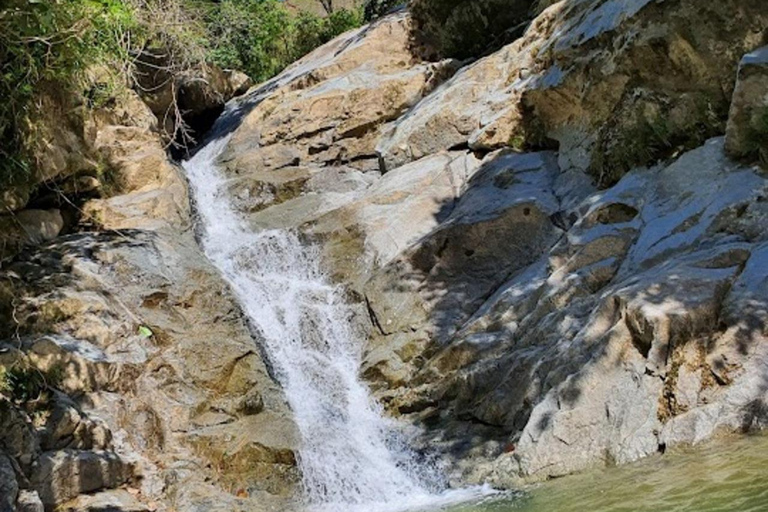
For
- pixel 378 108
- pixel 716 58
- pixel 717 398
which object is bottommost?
pixel 717 398

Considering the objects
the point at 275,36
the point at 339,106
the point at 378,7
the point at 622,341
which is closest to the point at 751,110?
the point at 622,341

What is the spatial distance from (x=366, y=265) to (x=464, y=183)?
2644 millimetres

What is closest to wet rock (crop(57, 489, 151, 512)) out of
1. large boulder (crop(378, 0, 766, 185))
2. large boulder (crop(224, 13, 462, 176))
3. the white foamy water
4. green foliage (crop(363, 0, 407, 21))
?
the white foamy water

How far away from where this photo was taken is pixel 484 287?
1195cm

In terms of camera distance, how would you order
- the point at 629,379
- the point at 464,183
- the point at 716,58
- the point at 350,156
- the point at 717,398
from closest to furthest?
the point at 717,398, the point at 629,379, the point at 716,58, the point at 464,183, the point at 350,156

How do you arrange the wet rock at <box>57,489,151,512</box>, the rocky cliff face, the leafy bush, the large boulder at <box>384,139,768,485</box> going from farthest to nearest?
the leafy bush < the wet rock at <box>57,489,151,512</box> < the rocky cliff face < the large boulder at <box>384,139,768,485</box>

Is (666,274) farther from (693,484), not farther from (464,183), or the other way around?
(464,183)

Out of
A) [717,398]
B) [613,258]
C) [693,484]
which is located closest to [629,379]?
[717,398]

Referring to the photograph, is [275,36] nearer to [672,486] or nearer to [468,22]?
[468,22]

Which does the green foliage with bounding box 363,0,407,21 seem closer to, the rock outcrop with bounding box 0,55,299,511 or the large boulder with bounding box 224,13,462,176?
the large boulder with bounding box 224,13,462,176

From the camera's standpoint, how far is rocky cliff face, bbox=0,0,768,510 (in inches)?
285

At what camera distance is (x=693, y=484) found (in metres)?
5.24

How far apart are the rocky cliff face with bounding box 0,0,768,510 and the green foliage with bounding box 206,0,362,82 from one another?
34.1ft

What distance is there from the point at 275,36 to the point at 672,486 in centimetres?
2589
